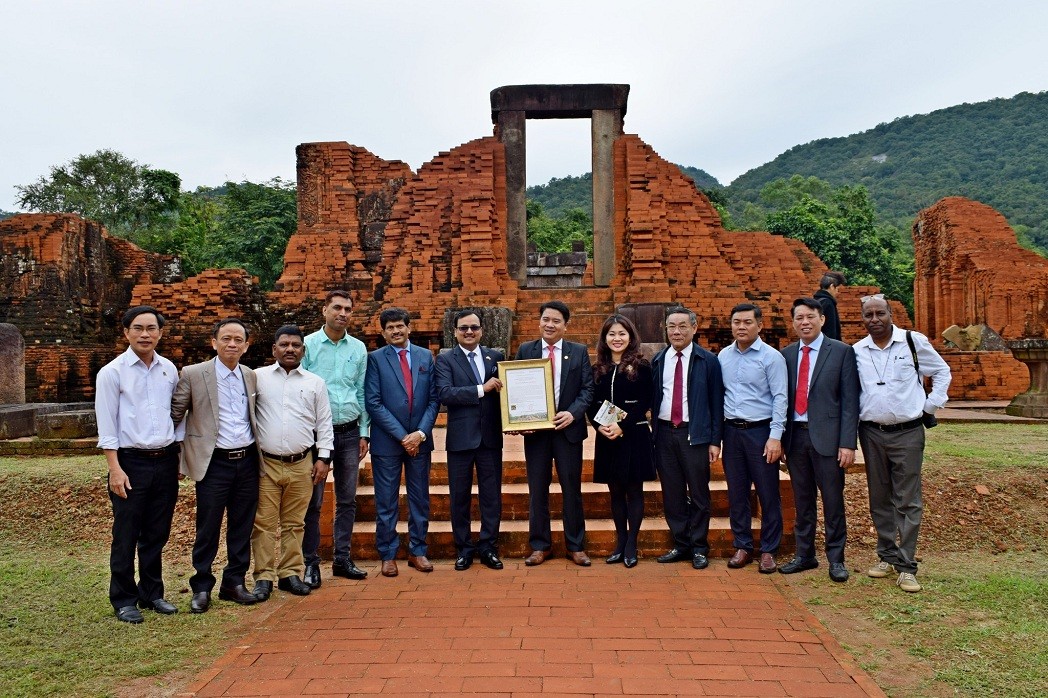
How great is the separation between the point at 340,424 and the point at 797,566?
3010mm

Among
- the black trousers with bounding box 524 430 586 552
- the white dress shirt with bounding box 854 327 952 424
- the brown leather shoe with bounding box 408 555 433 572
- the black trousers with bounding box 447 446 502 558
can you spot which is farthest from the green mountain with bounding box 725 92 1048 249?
the brown leather shoe with bounding box 408 555 433 572

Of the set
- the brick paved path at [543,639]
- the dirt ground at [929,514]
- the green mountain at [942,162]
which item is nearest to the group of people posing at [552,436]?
the brick paved path at [543,639]

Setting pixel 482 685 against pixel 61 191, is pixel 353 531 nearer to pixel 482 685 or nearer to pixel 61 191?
pixel 482 685

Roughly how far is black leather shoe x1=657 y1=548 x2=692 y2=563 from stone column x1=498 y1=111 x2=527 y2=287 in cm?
744

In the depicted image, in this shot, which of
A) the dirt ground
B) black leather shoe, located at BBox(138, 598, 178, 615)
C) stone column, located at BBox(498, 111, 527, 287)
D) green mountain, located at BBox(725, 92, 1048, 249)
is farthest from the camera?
green mountain, located at BBox(725, 92, 1048, 249)

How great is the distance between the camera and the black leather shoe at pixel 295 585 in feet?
14.6

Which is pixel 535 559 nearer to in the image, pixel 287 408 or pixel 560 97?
pixel 287 408

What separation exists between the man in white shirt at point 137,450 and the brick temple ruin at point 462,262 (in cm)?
561

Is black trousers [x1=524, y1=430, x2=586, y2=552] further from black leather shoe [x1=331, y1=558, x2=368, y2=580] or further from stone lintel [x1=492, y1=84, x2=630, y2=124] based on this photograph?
stone lintel [x1=492, y1=84, x2=630, y2=124]

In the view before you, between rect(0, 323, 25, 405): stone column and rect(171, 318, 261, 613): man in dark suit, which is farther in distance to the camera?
rect(0, 323, 25, 405): stone column

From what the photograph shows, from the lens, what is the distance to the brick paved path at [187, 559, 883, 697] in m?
3.15

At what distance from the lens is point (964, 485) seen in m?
5.97

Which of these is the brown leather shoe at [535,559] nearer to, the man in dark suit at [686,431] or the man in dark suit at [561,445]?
the man in dark suit at [561,445]

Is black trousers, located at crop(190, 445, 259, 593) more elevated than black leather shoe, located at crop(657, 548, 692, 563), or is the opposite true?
black trousers, located at crop(190, 445, 259, 593)
